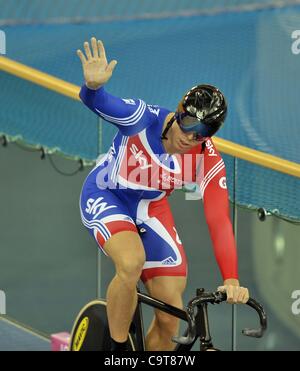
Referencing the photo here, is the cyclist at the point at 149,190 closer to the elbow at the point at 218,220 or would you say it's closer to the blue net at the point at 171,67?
the elbow at the point at 218,220

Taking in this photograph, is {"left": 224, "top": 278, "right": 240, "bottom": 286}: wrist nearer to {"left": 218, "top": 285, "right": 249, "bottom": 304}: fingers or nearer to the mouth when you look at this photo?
{"left": 218, "top": 285, "right": 249, "bottom": 304}: fingers

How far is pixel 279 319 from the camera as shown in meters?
5.32

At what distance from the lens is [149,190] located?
419cm

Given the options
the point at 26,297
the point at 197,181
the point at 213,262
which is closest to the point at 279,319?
the point at 213,262

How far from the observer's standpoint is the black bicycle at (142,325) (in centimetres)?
350

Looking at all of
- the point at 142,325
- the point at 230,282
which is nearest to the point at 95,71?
the point at 230,282

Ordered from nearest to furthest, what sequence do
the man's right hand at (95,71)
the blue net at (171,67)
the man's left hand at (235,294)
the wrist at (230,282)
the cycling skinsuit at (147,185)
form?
1. the man's left hand at (235,294)
2. the wrist at (230,282)
3. the man's right hand at (95,71)
4. the cycling skinsuit at (147,185)
5. the blue net at (171,67)

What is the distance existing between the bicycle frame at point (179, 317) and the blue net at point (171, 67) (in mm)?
1374

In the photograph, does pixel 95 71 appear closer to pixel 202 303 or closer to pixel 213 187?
pixel 213 187

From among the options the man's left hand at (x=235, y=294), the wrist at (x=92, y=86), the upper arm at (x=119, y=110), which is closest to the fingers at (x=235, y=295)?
the man's left hand at (x=235, y=294)

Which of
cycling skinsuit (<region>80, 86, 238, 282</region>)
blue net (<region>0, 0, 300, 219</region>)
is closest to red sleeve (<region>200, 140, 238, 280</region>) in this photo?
cycling skinsuit (<region>80, 86, 238, 282</region>)

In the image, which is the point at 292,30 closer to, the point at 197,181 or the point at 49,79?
the point at 49,79

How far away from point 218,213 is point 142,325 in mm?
737

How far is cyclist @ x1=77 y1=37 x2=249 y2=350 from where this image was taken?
3.84 m
